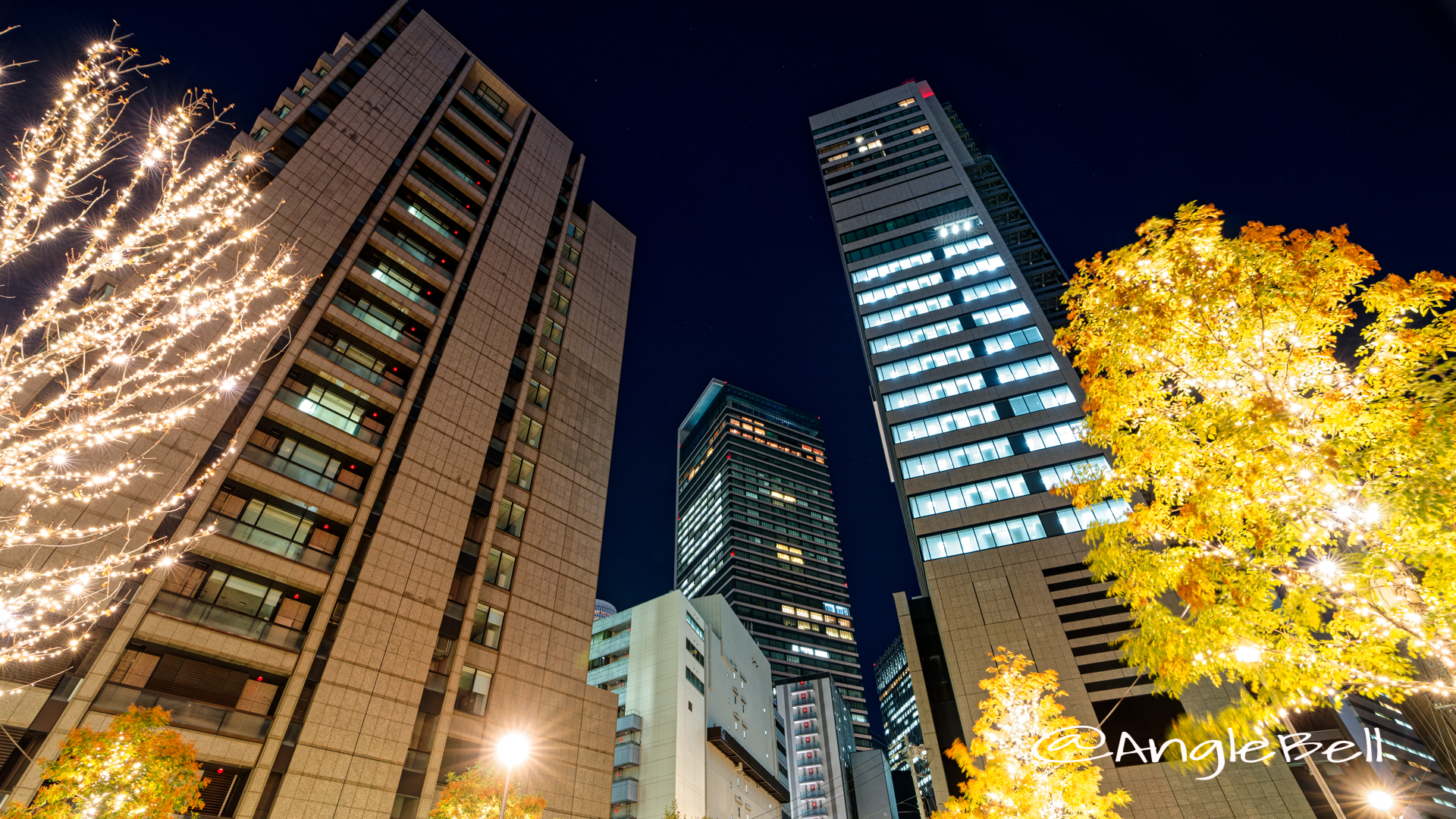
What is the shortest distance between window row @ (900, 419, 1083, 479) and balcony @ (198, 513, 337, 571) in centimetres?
3560

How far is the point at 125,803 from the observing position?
1438 centimetres

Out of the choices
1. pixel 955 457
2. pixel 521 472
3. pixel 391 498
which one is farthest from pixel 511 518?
pixel 955 457

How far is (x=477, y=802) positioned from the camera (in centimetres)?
2123

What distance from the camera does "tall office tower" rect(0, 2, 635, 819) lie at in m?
20.3

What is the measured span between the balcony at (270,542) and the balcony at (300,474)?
0.44m

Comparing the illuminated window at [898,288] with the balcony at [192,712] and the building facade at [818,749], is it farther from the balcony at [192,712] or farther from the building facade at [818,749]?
the building facade at [818,749]

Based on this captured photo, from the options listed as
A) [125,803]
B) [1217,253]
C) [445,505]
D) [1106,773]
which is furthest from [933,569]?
[125,803]

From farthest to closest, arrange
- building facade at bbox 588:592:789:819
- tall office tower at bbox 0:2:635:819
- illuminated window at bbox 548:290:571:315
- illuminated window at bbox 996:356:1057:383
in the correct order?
building facade at bbox 588:592:789:819 < illuminated window at bbox 996:356:1057:383 < illuminated window at bbox 548:290:571:315 < tall office tower at bbox 0:2:635:819

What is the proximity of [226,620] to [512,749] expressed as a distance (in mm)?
11318

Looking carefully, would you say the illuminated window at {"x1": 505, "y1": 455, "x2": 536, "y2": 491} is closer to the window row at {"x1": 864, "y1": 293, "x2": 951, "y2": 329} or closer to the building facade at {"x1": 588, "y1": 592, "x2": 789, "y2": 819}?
the building facade at {"x1": 588, "y1": 592, "x2": 789, "y2": 819}

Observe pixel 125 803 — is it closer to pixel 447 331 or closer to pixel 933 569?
pixel 447 331

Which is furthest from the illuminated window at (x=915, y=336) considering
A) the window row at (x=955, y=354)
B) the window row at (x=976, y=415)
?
the window row at (x=976, y=415)

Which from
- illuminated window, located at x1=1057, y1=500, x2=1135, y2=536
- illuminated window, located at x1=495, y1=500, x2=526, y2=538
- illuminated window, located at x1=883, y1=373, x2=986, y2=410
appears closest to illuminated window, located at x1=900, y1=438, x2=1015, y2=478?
illuminated window, located at x1=883, y1=373, x2=986, y2=410

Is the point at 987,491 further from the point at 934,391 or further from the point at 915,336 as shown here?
the point at 915,336
